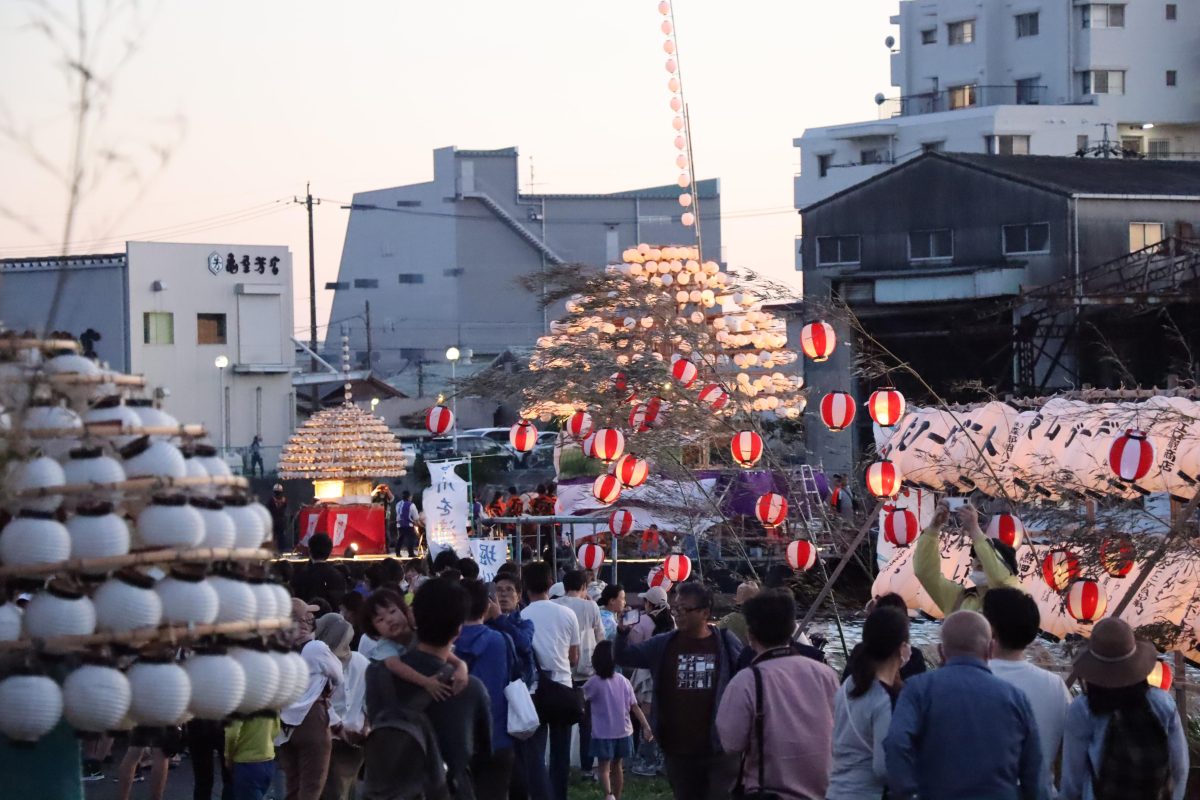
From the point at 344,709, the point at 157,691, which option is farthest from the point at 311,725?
the point at 157,691

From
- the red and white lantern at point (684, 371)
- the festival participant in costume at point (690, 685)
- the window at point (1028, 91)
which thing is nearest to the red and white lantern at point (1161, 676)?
the festival participant in costume at point (690, 685)

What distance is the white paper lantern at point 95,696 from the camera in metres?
4.81

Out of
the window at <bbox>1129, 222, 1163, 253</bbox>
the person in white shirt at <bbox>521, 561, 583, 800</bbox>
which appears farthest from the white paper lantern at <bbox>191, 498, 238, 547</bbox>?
the window at <bbox>1129, 222, 1163, 253</bbox>

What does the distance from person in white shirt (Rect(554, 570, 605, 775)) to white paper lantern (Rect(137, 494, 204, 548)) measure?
5629 millimetres

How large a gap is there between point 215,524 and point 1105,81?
48297mm

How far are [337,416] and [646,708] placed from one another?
40.3 ft

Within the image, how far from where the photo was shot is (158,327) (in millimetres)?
42844

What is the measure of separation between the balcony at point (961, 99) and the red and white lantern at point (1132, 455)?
39528 mm

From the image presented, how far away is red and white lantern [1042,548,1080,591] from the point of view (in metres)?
10.9

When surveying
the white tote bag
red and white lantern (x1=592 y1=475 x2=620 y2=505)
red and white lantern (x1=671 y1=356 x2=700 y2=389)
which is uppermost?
red and white lantern (x1=671 y1=356 x2=700 y2=389)

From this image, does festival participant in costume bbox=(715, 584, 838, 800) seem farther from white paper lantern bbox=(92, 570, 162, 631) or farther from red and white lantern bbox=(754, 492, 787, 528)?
red and white lantern bbox=(754, 492, 787, 528)

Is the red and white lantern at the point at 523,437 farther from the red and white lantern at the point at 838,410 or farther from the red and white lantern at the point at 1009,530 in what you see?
the red and white lantern at the point at 1009,530

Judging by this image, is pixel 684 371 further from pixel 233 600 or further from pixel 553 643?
pixel 233 600

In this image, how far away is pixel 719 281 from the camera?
24766 millimetres
